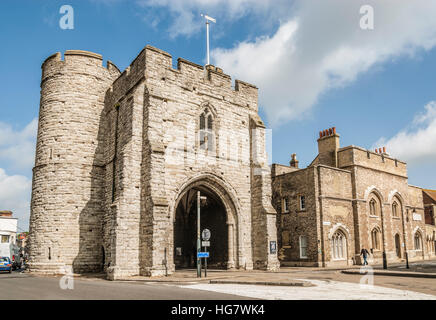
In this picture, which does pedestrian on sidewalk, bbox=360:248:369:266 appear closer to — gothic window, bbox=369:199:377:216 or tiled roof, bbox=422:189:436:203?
gothic window, bbox=369:199:377:216

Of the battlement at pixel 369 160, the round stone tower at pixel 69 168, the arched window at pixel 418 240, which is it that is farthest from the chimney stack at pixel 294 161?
the round stone tower at pixel 69 168

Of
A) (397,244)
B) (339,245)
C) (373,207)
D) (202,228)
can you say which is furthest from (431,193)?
(202,228)

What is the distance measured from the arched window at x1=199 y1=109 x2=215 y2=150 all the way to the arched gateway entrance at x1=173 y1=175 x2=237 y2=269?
1.92 meters

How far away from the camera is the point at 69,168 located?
21.0m

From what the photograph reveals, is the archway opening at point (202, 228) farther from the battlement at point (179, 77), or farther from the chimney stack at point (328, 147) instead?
A: the chimney stack at point (328, 147)

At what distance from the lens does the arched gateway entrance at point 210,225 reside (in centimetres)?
2052

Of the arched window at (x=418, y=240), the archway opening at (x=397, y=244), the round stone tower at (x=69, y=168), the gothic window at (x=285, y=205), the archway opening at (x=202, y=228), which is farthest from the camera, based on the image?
the arched window at (x=418, y=240)

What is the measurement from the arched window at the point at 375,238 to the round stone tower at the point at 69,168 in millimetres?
19954

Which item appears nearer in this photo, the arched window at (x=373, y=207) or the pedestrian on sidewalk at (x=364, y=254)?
the pedestrian on sidewalk at (x=364, y=254)

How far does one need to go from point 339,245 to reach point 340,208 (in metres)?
2.54

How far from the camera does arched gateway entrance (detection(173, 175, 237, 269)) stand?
20516mm

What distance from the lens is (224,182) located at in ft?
67.3

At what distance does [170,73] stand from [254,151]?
6.49 metres
